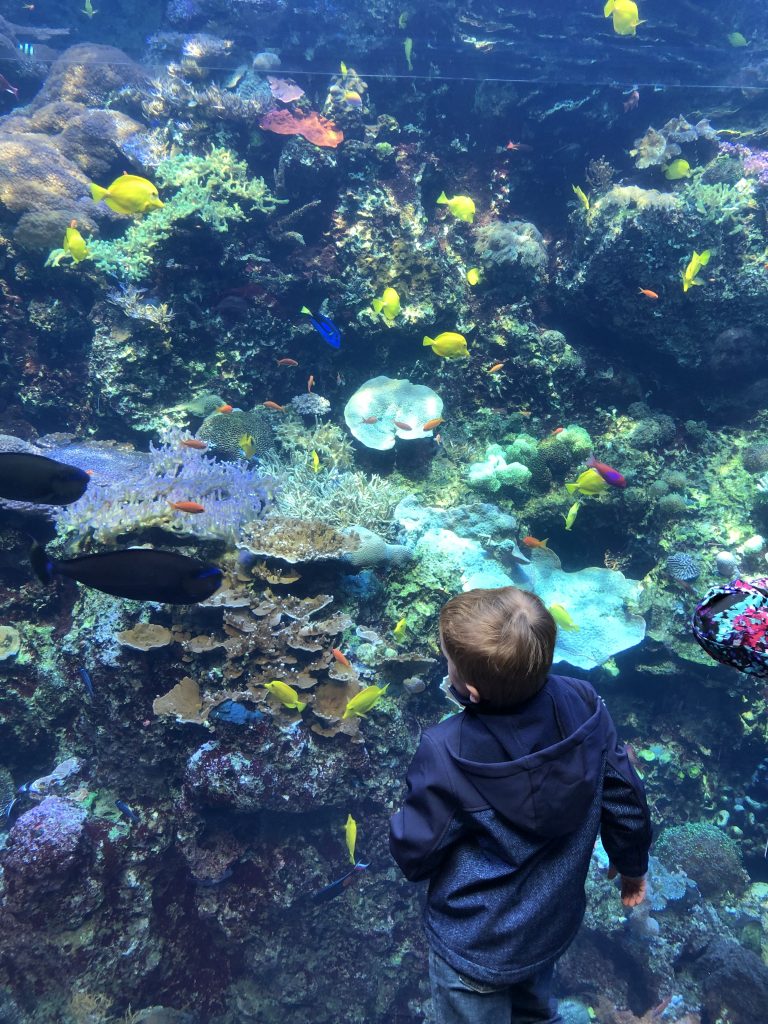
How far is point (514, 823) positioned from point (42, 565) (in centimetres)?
236

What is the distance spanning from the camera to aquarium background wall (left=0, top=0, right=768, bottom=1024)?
4.07 metres

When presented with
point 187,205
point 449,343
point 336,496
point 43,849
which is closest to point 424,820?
point 43,849

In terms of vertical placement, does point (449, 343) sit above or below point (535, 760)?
below

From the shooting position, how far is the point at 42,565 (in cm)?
241

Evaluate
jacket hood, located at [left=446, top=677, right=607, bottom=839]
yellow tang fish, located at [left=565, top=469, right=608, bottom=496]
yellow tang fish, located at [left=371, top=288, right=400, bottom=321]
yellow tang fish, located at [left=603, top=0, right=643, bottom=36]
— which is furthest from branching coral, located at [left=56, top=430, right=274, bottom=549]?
yellow tang fish, located at [left=603, top=0, right=643, bottom=36]

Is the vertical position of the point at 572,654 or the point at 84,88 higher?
the point at 84,88

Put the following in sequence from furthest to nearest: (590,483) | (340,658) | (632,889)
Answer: (590,483)
(340,658)
(632,889)

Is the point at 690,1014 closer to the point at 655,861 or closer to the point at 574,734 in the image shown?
the point at 655,861

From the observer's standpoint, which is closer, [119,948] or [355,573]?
[119,948]

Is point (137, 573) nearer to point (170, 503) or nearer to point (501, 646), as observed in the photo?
point (501, 646)

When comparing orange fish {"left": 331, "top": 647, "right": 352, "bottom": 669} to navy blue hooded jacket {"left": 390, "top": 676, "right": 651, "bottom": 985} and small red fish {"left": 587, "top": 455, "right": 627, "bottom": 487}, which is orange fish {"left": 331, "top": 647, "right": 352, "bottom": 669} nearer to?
navy blue hooded jacket {"left": 390, "top": 676, "right": 651, "bottom": 985}

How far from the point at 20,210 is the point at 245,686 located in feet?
27.6

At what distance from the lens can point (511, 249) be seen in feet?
23.9

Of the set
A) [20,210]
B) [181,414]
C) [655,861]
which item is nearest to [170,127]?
[20,210]
